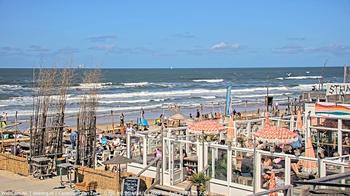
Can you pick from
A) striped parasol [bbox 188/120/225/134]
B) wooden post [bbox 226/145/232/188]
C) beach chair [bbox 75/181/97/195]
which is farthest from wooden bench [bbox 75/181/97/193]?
wooden post [bbox 226/145/232/188]

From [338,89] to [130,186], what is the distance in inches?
301

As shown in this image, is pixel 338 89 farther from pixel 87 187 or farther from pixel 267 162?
pixel 87 187

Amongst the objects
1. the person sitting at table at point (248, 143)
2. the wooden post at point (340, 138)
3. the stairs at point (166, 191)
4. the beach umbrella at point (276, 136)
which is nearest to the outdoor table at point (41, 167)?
the stairs at point (166, 191)

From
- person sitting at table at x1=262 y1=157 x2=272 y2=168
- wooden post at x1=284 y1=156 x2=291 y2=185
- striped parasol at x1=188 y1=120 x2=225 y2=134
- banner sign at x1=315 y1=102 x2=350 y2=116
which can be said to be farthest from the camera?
banner sign at x1=315 y1=102 x2=350 y2=116

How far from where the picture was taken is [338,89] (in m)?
16.0

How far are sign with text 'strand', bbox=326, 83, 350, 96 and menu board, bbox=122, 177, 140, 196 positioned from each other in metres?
7.38

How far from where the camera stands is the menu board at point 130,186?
40.0 ft

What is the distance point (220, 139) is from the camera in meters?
16.2

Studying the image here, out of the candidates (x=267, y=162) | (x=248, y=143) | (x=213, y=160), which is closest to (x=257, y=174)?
(x=267, y=162)

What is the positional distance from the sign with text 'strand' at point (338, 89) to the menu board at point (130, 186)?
738 cm

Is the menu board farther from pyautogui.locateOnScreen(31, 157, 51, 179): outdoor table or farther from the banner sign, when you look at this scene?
the banner sign

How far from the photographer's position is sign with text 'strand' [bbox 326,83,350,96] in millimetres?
15742

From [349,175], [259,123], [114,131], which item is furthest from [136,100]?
[349,175]

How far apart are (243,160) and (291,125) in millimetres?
6613
